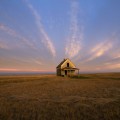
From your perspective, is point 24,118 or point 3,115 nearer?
point 24,118

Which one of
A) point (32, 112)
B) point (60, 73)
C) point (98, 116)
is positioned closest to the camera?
point (98, 116)

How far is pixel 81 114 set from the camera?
26.8ft

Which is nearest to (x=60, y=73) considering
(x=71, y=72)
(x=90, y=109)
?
(x=71, y=72)

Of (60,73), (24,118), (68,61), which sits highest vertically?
(68,61)

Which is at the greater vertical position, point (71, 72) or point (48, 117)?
point (71, 72)

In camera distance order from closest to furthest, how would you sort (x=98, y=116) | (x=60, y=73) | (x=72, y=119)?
(x=72, y=119)
(x=98, y=116)
(x=60, y=73)

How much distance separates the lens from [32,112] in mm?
8602

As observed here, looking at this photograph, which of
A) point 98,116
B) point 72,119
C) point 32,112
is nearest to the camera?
point 72,119

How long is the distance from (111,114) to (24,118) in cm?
454

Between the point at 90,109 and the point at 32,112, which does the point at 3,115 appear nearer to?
the point at 32,112

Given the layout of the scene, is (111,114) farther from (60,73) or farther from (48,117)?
(60,73)

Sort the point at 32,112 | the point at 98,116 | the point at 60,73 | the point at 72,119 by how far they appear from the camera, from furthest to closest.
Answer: the point at 60,73
the point at 32,112
the point at 98,116
the point at 72,119

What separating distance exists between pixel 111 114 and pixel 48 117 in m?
3.34

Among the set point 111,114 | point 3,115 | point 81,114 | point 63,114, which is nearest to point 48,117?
point 63,114
